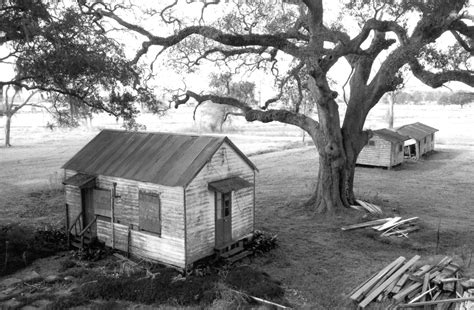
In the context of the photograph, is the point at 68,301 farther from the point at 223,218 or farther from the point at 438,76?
the point at 438,76

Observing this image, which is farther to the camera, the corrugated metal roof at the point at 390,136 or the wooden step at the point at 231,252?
the corrugated metal roof at the point at 390,136

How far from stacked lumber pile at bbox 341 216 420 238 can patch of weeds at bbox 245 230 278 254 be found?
154 inches

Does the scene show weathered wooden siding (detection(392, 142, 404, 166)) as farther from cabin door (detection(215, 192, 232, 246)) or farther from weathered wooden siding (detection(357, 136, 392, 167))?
cabin door (detection(215, 192, 232, 246))

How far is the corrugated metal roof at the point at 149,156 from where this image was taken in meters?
13.5

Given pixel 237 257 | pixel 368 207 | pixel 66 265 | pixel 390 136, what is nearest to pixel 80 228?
pixel 66 265

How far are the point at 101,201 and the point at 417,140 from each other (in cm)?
3262

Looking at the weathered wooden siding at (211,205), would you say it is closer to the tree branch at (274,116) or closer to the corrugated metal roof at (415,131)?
the tree branch at (274,116)

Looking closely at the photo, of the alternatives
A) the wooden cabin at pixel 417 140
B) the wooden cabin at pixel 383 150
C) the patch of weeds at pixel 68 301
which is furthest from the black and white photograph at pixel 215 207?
the wooden cabin at pixel 417 140

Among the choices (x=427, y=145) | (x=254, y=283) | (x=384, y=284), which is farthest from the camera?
(x=427, y=145)

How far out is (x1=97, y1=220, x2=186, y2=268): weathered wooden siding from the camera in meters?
13.1

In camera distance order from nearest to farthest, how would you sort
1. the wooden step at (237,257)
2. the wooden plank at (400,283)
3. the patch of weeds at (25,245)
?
1. the wooden plank at (400,283)
2. the patch of weeds at (25,245)
3. the wooden step at (237,257)

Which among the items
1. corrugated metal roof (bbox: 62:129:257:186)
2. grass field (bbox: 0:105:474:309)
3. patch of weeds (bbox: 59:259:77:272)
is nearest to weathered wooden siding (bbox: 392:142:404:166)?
grass field (bbox: 0:105:474:309)

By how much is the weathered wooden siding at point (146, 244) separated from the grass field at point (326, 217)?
9.56ft

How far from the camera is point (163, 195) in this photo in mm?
13383
